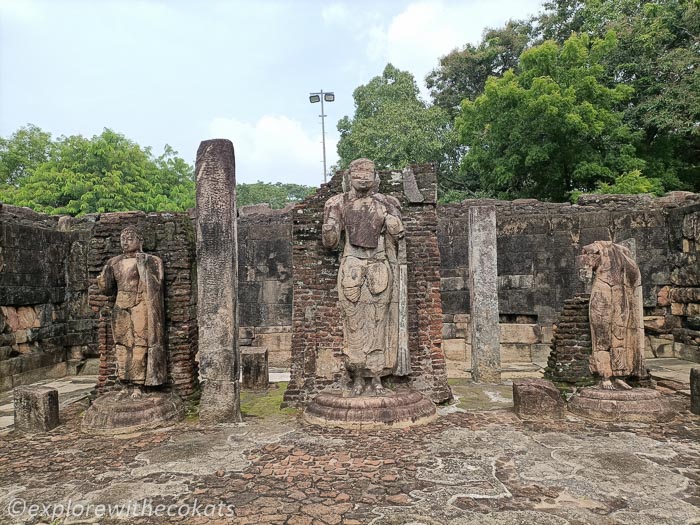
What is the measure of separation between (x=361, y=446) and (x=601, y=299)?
354cm

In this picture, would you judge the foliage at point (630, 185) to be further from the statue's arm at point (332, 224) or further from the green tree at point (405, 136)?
the statue's arm at point (332, 224)

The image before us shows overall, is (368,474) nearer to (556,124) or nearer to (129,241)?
(129,241)

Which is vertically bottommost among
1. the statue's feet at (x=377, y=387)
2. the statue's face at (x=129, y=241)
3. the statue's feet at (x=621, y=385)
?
the statue's feet at (x=621, y=385)

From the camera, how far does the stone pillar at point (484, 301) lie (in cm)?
816

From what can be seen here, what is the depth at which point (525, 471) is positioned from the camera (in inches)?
166

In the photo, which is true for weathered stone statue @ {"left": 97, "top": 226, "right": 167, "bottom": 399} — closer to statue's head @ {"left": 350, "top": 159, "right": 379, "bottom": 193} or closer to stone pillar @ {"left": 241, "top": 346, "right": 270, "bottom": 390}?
stone pillar @ {"left": 241, "top": 346, "right": 270, "bottom": 390}

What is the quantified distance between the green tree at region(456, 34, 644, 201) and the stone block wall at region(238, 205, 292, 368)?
32.3 feet

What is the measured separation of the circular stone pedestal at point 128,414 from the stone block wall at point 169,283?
1.48 feet

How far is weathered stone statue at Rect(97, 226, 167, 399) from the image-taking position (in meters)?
5.99

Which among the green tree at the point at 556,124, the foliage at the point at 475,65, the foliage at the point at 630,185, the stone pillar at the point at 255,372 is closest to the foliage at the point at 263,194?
the foliage at the point at 475,65

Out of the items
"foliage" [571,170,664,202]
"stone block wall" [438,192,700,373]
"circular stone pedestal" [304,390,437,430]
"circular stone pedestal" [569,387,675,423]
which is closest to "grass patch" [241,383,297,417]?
"circular stone pedestal" [304,390,437,430]

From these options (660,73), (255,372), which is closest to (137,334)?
(255,372)

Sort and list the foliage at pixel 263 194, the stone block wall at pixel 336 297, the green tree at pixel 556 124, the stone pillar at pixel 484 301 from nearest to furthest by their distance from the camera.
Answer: the stone block wall at pixel 336 297, the stone pillar at pixel 484 301, the green tree at pixel 556 124, the foliage at pixel 263 194

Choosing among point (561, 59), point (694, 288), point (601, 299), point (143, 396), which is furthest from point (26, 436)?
point (561, 59)
